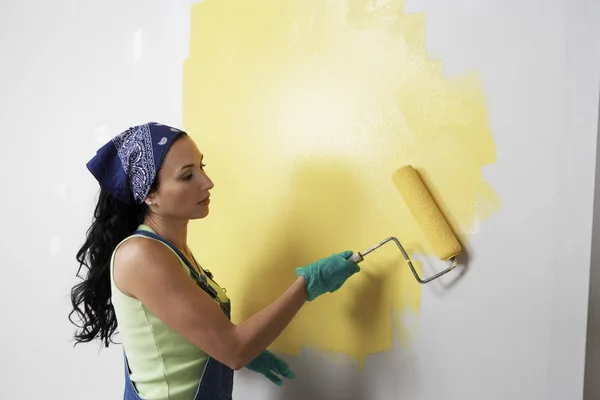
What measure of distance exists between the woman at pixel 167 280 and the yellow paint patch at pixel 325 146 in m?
0.18

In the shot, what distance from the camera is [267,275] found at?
4.82 feet

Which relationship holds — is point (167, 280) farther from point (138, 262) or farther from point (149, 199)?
point (149, 199)

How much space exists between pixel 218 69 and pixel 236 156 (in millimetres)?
269

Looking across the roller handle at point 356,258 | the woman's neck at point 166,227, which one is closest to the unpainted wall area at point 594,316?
the roller handle at point 356,258

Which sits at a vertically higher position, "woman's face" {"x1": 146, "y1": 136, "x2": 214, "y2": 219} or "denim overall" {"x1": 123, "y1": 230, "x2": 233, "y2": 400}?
"woman's face" {"x1": 146, "y1": 136, "x2": 214, "y2": 219}

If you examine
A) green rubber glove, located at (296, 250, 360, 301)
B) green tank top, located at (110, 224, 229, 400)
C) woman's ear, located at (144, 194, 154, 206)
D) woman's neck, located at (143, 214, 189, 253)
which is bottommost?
green tank top, located at (110, 224, 229, 400)

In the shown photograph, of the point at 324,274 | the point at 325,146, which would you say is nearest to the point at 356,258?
the point at 324,274

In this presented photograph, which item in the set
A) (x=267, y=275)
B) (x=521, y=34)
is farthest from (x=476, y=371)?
(x=521, y=34)

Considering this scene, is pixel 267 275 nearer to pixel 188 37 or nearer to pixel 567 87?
pixel 188 37

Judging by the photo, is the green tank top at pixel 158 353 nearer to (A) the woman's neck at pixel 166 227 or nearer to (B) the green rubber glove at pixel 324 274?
(A) the woman's neck at pixel 166 227

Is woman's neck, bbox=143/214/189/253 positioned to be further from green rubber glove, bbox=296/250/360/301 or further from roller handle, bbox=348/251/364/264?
roller handle, bbox=348/251/364/264

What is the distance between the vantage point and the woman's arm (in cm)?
Answer: 108

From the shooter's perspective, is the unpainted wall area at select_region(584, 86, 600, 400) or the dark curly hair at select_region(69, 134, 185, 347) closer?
the unpainted wall area at select_region(584, 86, 600, 400)

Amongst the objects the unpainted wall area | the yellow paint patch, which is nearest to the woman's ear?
the yellow paint patch
